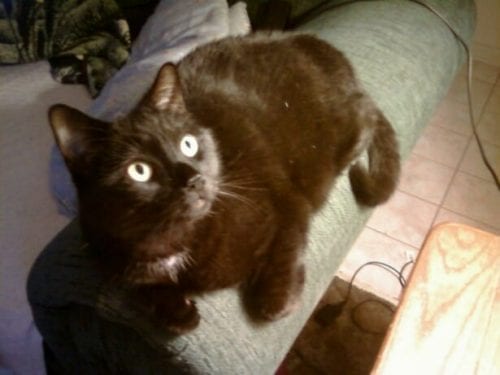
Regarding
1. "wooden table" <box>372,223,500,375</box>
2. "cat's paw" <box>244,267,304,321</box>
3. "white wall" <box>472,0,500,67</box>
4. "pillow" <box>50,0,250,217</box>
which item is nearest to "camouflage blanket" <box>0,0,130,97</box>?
"pillow" <box>50,0,250,217</box>

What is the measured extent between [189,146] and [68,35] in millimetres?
890

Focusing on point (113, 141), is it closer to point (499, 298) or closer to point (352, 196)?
point (352, 196)

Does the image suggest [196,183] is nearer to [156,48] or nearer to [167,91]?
[167,91]

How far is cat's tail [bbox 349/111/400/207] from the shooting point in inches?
32.6

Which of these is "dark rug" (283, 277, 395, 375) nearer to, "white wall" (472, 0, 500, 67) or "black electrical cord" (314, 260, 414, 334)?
"black electrical cord" (314, 260, 414, 334)

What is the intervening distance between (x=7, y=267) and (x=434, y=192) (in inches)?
59.2

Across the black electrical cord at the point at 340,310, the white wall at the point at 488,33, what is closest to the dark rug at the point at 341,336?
the black electrical cord at the point at 340,310

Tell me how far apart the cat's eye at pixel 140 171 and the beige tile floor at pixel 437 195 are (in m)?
0.98

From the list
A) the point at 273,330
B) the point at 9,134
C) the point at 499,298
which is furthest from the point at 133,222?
the point at 9,134

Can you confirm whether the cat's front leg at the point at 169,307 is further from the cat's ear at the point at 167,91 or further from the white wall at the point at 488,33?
the white wall at the point at 488,33

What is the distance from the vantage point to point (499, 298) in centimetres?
56

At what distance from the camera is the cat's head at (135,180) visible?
60 cm

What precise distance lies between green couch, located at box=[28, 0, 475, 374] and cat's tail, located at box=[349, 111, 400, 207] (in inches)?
1.0

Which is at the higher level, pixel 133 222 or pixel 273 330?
pixel 133 222
